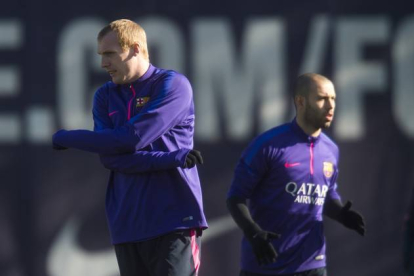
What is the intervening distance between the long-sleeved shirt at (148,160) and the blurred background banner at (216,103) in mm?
3018

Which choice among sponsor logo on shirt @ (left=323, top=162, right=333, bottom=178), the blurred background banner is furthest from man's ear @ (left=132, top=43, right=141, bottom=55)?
the blurred background banner

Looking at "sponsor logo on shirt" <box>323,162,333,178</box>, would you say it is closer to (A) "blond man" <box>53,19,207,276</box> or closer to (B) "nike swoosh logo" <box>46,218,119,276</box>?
(A) "blond man" <box>53,19,207,276</box>

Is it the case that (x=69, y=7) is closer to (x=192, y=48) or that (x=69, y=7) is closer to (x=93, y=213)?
(x=192, y=48)

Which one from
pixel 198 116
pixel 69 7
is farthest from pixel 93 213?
pixel 69 7

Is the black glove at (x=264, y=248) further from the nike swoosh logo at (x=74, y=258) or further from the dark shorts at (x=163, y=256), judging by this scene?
the nike swoosh logo at (x=74, y=258)

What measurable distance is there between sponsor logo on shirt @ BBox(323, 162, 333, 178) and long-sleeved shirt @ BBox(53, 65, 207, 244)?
1.28 m

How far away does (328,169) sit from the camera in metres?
5.09

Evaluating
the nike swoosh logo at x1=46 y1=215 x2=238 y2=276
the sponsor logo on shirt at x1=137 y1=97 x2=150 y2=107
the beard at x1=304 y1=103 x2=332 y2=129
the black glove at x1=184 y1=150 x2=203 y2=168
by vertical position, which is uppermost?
the sponsor logo on shirt at x1=137 y1=97 x2=150 y2=107

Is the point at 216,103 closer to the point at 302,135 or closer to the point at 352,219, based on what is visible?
the point at 302,135

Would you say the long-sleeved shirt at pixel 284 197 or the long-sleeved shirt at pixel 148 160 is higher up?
the long-sleeved shirt at pixel 148 160

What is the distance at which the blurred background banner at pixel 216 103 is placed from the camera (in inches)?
273

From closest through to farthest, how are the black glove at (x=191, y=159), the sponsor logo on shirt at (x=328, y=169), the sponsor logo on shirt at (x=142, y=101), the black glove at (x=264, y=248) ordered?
the black glove at (x=191, y=159) < the sponsor logo on shirt at (x=142, y=101) < the black glove at (x=264, y=248) < the sponsor logo on shirt at (x=328, y=169)

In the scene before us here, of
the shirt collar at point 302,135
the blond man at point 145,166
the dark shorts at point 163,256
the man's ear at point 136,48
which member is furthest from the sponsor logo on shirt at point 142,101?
the shirt collar at point 302,135

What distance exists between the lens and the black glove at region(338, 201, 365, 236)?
5.10 m
